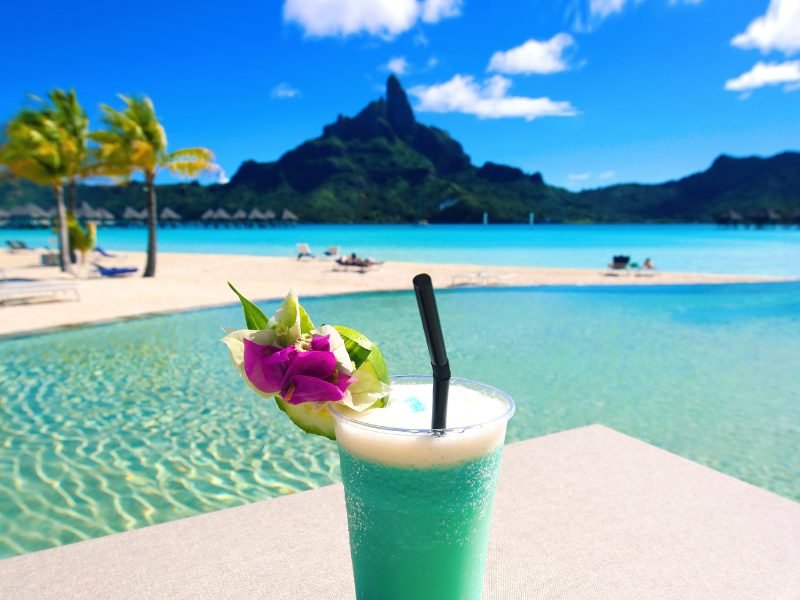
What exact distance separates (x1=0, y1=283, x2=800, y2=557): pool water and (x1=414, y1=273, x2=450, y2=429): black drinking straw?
2471 millimetres

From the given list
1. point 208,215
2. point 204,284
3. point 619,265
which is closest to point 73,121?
point 204,284

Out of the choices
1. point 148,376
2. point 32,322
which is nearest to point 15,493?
point 148,376

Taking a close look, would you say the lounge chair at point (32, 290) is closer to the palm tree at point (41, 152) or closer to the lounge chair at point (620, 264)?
the palm tree at point (41, 152)

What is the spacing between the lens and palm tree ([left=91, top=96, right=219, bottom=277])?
14.8 meters

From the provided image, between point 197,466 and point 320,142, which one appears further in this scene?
point 320,142

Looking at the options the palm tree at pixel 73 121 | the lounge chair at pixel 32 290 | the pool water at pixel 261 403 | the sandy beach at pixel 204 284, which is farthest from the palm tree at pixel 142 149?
the pool water at pixel 261 403

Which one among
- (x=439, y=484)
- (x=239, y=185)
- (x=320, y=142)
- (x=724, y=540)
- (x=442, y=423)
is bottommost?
(x=724, y=540)

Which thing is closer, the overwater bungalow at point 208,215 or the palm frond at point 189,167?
the palm frond at point 189,167

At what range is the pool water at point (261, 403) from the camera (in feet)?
10.8

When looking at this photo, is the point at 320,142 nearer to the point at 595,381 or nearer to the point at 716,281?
the point at 716,281

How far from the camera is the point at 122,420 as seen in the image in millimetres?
4438

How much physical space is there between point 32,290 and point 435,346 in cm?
1113

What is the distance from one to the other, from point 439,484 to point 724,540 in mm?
1391

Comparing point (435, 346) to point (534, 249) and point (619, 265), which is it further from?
point (534, 249)
